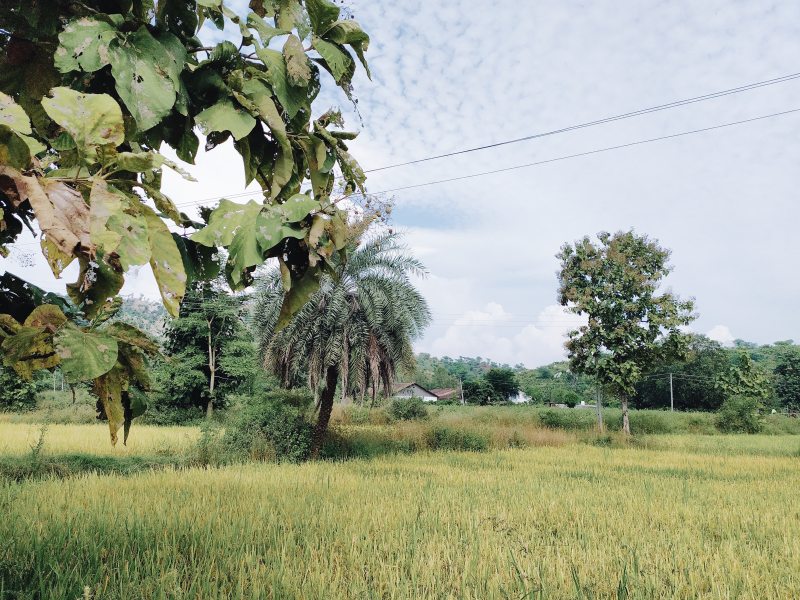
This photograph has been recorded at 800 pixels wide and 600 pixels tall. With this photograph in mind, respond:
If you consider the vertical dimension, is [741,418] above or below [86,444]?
above

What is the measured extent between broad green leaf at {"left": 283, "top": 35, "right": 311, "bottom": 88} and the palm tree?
10.5m

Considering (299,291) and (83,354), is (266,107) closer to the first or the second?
(299,291)

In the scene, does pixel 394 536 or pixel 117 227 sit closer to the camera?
pixel 117 227

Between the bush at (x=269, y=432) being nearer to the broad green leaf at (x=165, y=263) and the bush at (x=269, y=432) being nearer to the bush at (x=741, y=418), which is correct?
the broad green leaf at (x=165, y=263)

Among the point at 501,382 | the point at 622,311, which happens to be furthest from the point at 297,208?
the point at 501,382

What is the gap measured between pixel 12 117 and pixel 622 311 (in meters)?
23.3

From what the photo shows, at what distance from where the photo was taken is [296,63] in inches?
41.1

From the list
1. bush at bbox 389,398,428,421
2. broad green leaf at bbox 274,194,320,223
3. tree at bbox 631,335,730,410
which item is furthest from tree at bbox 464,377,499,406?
broad green leaf at bbox 274,194,320,223

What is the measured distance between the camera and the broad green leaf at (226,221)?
0.93 m

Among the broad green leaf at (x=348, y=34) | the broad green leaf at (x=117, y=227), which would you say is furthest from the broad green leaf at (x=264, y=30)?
the broad green leaf at (x=117, y=227)

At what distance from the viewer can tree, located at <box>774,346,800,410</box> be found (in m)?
52.9

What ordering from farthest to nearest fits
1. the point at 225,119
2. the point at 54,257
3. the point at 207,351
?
the point at 207,351 → the point at 225,119 → the point at 54,257

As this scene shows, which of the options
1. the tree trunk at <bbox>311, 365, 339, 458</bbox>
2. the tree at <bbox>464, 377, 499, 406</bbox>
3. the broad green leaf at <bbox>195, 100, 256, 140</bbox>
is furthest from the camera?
the tree at <bbox>464, 377, 499, 406</bbox>

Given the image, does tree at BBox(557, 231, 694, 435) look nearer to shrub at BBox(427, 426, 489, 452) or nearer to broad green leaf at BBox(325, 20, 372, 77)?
shrub at BBox(427, 426, 489, 452)
